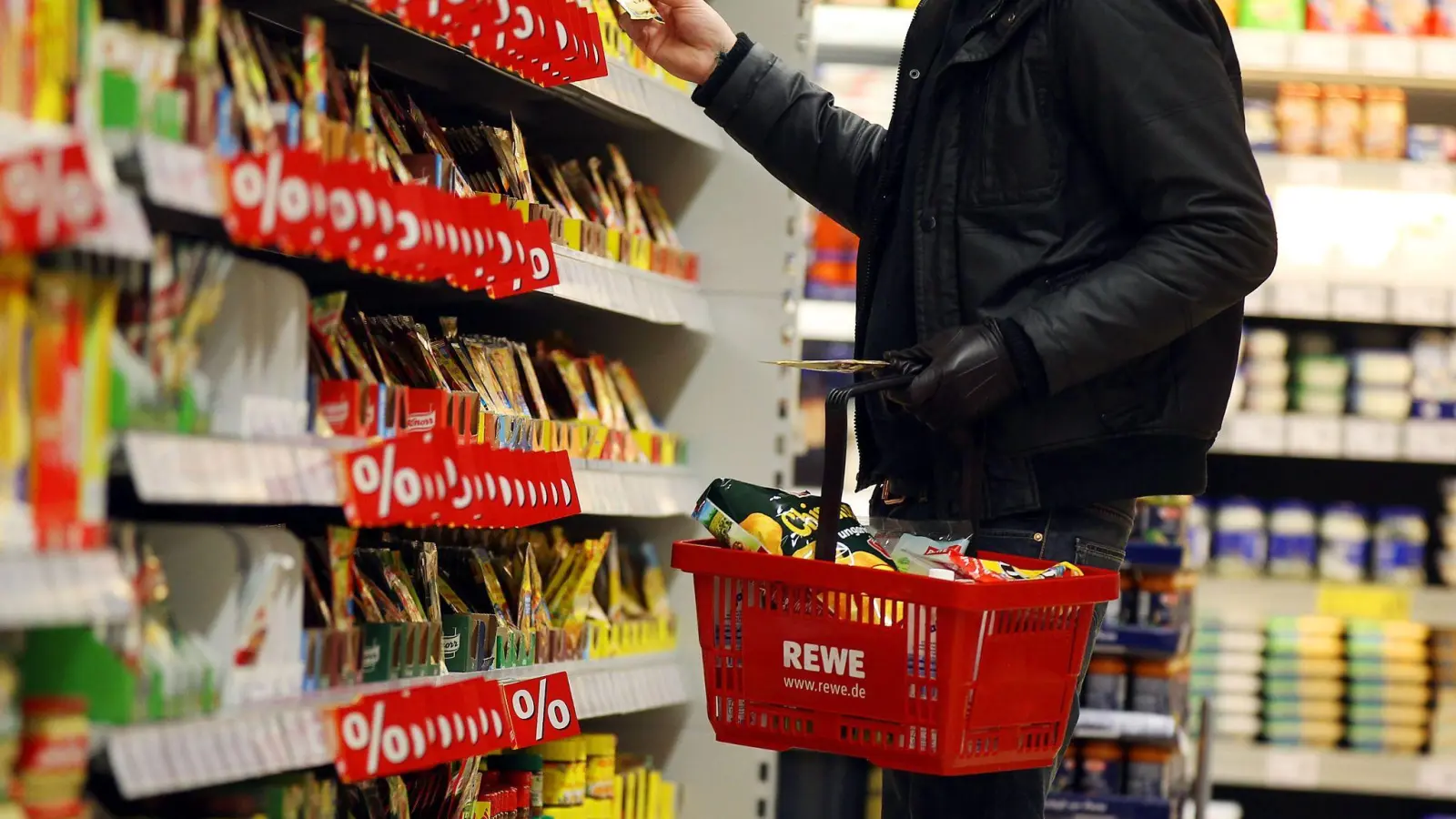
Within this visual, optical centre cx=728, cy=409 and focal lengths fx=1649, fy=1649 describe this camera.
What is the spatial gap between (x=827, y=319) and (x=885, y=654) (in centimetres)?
270

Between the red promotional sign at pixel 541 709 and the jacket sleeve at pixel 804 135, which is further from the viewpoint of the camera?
the jacket sleeve at pixel 804 135

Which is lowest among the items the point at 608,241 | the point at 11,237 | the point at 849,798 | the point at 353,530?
the point at 849,798

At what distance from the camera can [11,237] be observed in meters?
1.24

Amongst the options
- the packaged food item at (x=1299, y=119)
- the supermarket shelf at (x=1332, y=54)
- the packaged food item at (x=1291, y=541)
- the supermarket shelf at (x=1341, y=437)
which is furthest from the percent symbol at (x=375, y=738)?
the packaged food item at (x=1299, y=119)

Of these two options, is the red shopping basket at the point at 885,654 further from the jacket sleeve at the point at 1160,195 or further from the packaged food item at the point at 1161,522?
the packaged food item at the point at 1161,522

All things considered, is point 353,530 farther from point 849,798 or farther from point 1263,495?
point 1263,495

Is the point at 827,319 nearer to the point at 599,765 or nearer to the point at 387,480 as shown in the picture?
the point at 599,765

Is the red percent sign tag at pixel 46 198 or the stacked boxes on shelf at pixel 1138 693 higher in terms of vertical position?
the red percent sign tag at pixel 46 198

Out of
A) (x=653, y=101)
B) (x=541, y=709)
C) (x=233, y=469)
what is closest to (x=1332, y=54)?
(x=653, y=101)

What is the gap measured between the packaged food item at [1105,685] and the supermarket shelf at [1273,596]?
139 centimetres

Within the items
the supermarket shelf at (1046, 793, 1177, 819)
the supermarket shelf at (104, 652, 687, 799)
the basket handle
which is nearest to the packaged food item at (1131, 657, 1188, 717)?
the supermarket shelf at (1046, 793, 1177, 819)

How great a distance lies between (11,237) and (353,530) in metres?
0.63

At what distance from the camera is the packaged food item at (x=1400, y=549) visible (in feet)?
16.4

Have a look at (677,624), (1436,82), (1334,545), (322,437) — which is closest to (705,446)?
(677,624)
